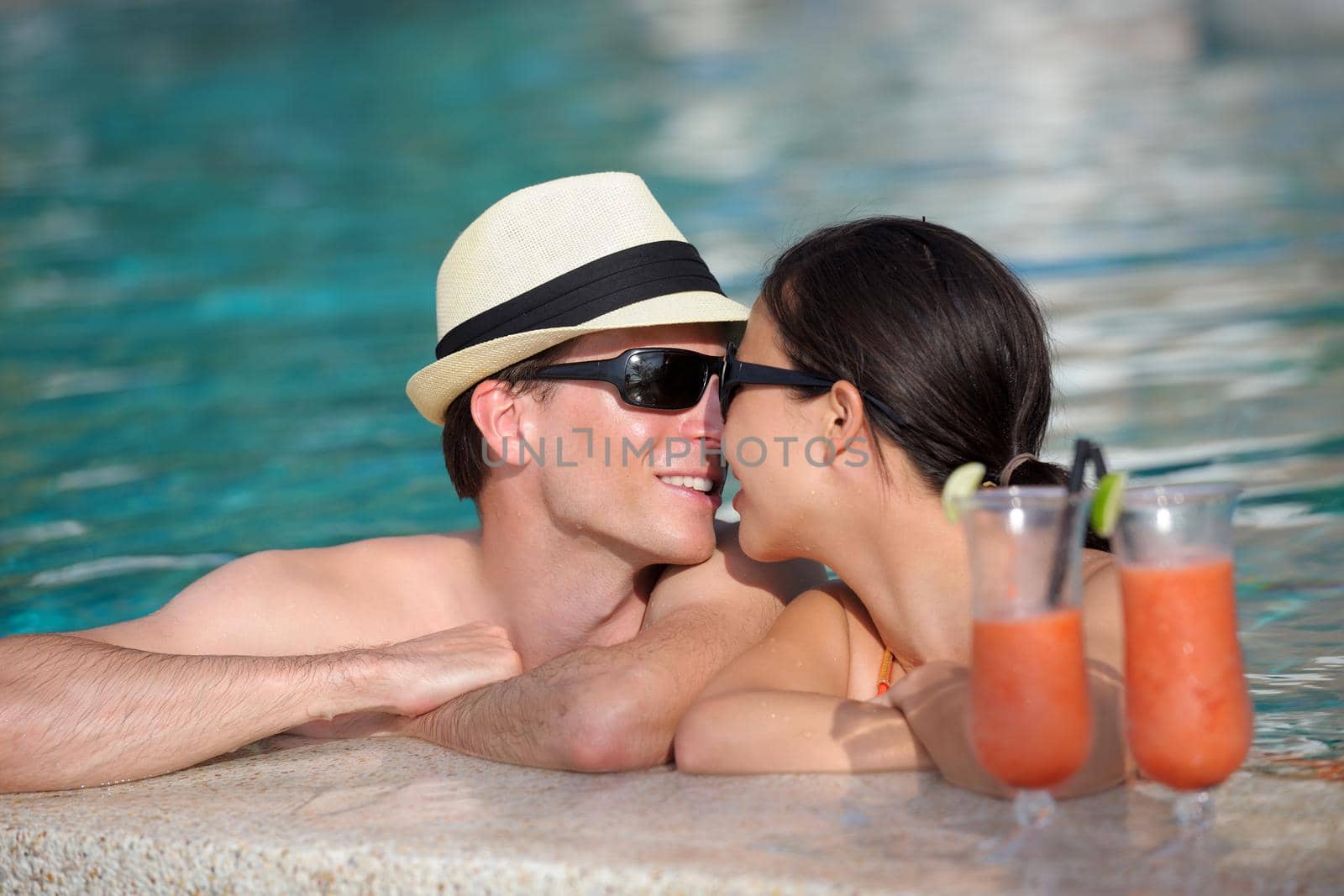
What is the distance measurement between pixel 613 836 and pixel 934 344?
1292 mm

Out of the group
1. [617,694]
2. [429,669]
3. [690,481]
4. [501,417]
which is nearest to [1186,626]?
[617,694]

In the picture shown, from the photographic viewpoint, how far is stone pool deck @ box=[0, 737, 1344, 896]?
8.58 ft

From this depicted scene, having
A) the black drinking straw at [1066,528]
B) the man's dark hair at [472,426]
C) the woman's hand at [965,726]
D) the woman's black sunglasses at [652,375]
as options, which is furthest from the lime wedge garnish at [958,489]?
the man's dark hair at [472,426]

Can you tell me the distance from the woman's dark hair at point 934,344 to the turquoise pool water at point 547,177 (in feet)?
2.40

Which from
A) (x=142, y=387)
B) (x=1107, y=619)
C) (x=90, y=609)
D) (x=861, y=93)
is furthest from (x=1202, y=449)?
(x=861, y=93)

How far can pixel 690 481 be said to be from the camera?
425 centimetres

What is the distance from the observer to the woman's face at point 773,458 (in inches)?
136

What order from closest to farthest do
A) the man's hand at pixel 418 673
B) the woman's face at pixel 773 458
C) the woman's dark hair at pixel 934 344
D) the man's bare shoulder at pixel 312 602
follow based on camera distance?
1. the woman's dark hair at pixel 934 344
2. the woman's face at pixel 773 458
3. the man's hand at pixel 418 673
4. the man's bare shoulder at pixel 312 602

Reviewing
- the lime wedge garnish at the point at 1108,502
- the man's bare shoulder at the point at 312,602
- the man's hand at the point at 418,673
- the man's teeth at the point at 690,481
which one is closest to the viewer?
the lime wedge garnish at the point at 1108,502

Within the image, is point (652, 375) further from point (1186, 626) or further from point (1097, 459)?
point (1186, 626)

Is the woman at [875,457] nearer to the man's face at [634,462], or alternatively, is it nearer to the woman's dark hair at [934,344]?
the woman's dark hair at [934,344]

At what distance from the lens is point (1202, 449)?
22.9ft

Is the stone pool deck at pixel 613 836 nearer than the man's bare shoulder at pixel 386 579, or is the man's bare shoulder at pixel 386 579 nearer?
the stone pool deck at pixel 613 836

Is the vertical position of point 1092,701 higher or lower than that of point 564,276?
lower
